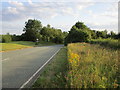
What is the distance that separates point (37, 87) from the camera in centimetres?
497

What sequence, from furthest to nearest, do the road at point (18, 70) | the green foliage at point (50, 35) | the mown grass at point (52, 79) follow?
the green foliage at point (50, 35) → the road at point (18, 70) → the mown grass at point (52, 79)

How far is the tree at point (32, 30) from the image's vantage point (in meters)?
83.5

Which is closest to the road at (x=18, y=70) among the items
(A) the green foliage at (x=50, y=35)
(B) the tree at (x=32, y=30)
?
(B) the tree at (x=32, y=30)

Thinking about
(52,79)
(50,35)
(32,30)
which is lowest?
(52,79)

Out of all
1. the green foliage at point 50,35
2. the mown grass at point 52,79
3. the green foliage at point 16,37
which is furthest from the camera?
the green foliage at point 50,35

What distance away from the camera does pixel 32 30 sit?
83875 millimetres

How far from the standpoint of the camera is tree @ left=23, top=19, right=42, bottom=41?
8350cm

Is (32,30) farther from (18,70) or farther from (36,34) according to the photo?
(18,70)

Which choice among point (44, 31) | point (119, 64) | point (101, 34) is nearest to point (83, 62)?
point (119, 64)

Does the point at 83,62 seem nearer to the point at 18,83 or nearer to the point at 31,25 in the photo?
the point at 18,83

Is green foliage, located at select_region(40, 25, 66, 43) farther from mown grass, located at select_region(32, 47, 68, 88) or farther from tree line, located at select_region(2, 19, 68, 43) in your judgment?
mown grass, located at select_region(32, 47, 68, 88)

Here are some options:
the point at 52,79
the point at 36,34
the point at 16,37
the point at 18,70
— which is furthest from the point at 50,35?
the point at 52,79

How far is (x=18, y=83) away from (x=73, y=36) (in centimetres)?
3531

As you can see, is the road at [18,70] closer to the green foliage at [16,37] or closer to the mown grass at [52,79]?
the mown grass at [52,79]
